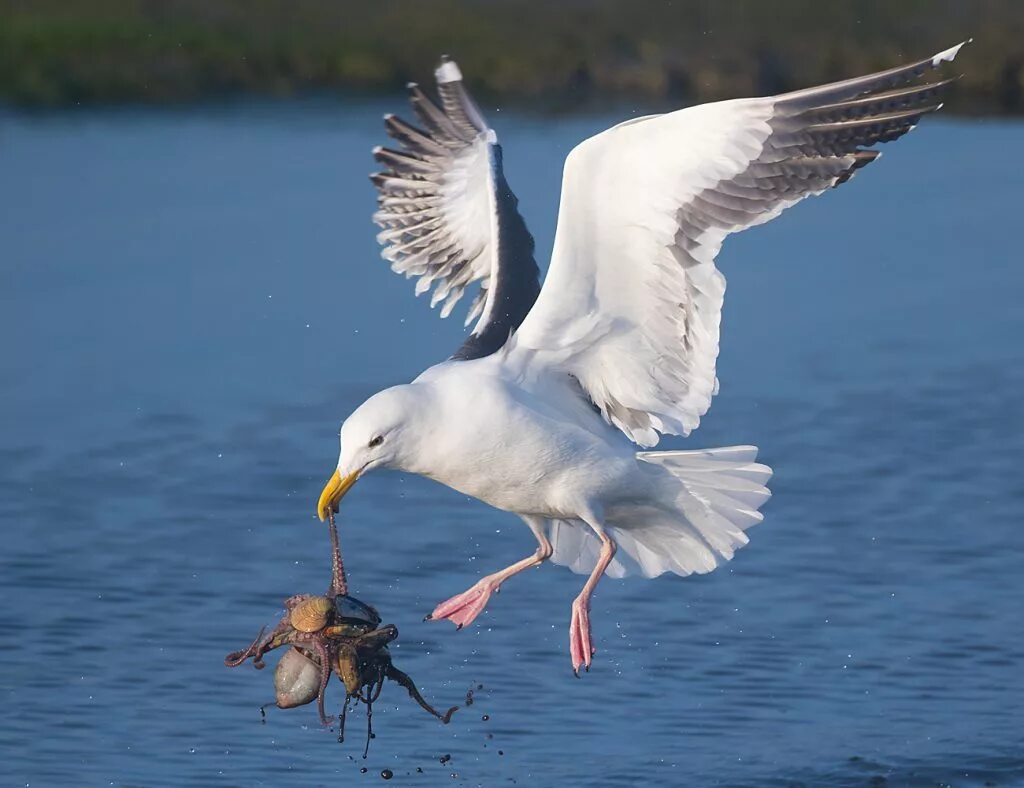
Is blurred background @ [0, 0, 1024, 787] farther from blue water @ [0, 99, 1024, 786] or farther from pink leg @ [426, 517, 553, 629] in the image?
pink leg @ [426, 517, 553, 629]

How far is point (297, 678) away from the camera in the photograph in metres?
7.08

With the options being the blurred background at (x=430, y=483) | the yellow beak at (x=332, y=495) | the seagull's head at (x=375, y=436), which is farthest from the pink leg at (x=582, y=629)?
the yellow beak at (x=332, y=495)

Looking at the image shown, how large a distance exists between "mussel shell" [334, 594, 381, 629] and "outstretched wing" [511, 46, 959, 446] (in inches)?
48.6

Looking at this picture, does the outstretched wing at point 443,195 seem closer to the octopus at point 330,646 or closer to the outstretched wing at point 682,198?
the outstretched wing at point 682,198

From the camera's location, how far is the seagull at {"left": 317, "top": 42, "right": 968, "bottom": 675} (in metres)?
7.19

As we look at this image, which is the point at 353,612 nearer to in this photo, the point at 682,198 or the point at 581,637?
the point at 581,637

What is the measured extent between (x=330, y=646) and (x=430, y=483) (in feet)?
15.6

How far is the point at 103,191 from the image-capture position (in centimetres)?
1836

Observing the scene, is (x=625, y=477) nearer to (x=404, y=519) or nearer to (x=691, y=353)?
(x=691, y=353)

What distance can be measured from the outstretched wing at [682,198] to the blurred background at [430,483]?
5.58ft

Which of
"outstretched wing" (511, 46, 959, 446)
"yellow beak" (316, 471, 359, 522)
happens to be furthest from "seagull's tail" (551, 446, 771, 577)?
"yellow beak" (316, 471, 359, 522)

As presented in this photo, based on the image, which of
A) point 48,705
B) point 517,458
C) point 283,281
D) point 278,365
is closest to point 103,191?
point 283,281

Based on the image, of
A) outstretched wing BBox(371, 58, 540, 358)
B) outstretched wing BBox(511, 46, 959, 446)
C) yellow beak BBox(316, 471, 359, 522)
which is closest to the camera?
yellow beak BBox(316, 471, 359, 522)

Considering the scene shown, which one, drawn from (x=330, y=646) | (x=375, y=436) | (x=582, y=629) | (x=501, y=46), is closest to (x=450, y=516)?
(x=582, y=629)
